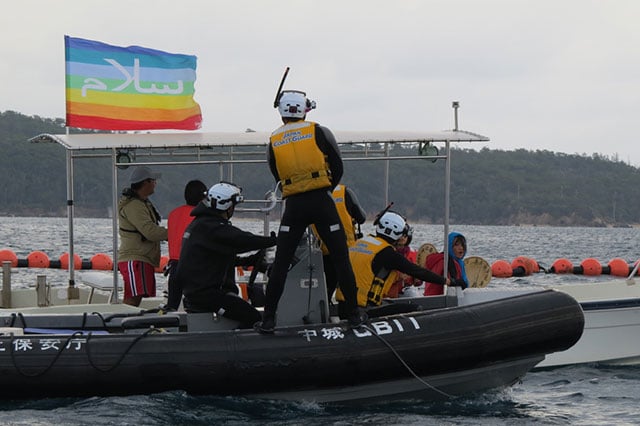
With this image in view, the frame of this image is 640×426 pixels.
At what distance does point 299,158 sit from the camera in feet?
30.6

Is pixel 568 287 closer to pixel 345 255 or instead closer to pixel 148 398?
pixel 345 255

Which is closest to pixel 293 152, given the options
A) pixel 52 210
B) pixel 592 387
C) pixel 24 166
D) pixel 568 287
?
pixel 592 387

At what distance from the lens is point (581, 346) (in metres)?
13.1

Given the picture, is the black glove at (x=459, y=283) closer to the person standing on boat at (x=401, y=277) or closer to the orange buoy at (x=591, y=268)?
the person standing on boat at (x=401, y=277)

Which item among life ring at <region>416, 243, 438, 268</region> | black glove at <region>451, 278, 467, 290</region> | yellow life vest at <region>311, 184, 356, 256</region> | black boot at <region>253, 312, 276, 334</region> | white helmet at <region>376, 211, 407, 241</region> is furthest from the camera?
life ring at <region>416, 243, 438, 268</region>

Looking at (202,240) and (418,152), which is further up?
(418,152)

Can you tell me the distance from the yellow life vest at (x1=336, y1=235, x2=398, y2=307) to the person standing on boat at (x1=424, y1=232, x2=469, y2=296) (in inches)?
76.5

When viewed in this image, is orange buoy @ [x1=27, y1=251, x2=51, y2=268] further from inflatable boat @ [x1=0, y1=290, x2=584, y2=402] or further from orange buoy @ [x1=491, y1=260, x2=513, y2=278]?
inflatable boat @ [x1=0, y1=290, x2=584, y2=402]

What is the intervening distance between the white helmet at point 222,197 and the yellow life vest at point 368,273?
1.13 metres

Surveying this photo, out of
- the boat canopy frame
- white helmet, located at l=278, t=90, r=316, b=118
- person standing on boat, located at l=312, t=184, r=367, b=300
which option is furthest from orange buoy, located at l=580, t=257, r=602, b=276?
white helmet, located at l=278, t=90, r=316, b=118

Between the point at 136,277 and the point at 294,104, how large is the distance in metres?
3.51

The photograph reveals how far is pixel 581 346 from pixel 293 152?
520 cm

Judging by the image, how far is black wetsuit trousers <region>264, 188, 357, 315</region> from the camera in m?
9.42

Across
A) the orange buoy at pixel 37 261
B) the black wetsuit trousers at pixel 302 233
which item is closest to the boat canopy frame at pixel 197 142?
the black wetsuit trousers at pixel 302 233
